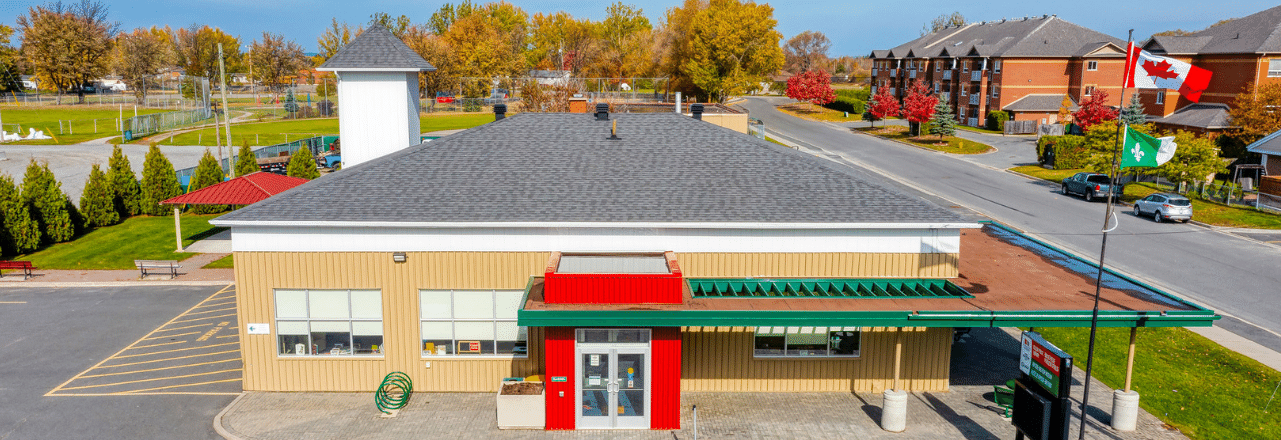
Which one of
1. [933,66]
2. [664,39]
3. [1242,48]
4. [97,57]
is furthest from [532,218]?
[97,57]

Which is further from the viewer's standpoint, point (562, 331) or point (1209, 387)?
point (1209, 387)

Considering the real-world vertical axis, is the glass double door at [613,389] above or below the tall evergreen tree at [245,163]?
below

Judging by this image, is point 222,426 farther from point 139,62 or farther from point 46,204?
point 139,62

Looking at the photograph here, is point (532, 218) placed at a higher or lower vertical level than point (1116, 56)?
lower

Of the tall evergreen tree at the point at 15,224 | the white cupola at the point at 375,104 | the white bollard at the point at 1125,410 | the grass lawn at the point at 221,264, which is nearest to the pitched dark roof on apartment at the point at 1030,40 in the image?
the white cupola at the point at 375,104

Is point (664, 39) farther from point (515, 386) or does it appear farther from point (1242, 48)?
point (515, 386)

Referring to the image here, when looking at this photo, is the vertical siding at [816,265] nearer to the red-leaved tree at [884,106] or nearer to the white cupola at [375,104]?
the white cupola at [375,104]
